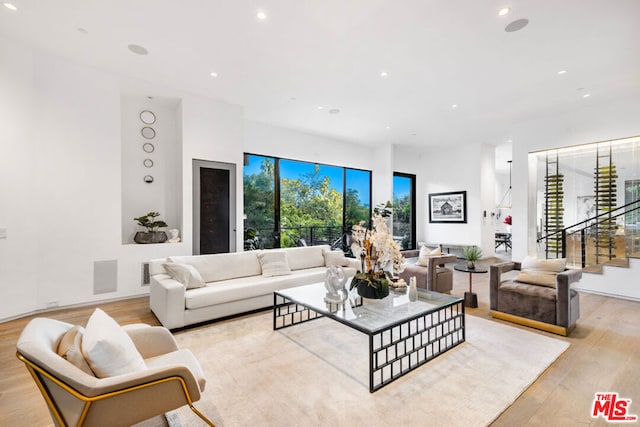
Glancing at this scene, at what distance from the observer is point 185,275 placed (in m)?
3.48

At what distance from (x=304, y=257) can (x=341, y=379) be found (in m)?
2.66

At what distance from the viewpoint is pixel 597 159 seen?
534 cm

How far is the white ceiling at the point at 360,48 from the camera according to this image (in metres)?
2.90

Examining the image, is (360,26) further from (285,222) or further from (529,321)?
(285,222)

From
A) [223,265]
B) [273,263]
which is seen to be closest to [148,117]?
[223,265]

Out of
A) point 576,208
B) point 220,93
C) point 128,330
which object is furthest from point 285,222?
point 576,208

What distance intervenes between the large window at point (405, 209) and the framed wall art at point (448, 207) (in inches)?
23.9

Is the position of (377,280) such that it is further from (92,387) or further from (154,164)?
(154,164)

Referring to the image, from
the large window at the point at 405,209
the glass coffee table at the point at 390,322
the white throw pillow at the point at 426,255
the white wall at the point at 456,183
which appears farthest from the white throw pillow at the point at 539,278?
the large window at the point at 405,209

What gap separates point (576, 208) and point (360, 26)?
216 inches

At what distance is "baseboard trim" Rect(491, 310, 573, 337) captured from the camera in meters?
3.14

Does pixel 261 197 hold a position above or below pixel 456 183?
below

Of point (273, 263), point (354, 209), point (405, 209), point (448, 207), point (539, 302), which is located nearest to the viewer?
point (539, 302)

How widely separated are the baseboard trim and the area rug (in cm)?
19
